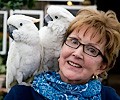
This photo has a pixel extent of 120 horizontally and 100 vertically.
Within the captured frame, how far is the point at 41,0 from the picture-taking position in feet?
13.5

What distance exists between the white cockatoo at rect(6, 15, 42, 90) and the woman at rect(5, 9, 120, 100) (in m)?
0.07

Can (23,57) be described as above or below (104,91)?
above

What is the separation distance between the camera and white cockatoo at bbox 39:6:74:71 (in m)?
1.52

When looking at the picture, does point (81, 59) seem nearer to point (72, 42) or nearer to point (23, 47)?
point (72, 42)

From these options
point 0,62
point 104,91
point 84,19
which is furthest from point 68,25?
point 0,62

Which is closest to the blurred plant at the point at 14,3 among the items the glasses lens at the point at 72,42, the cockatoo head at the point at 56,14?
the cockatoo head at the point at 56,14

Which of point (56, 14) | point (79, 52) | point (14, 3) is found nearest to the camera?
point (79, 52)

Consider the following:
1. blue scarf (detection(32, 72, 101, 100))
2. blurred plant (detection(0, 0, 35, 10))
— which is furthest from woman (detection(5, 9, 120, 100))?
blurred plant (detection(0, 0, 35, 10))

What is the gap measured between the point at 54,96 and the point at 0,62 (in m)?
1.69

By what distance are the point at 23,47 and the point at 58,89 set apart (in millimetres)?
227

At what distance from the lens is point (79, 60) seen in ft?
4.66

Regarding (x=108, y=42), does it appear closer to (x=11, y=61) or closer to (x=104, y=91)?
(x=104, y=91)

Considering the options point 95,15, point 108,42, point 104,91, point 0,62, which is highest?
point 95,15

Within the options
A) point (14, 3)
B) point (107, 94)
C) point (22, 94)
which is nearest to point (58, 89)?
→ point (22, 94)
